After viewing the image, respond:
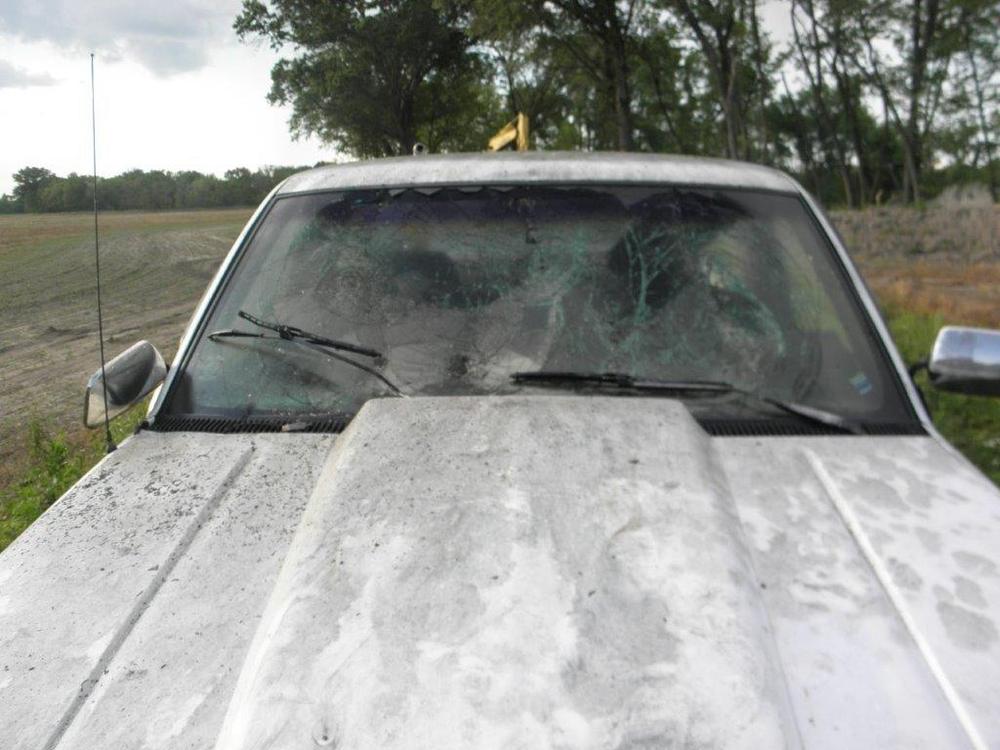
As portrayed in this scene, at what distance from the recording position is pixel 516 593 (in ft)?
4.11

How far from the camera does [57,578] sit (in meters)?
1.53

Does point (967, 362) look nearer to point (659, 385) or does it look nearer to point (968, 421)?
point (659, 385)

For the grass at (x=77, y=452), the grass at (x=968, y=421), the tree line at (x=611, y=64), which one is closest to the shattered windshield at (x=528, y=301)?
the grass at (x=77, y=452)

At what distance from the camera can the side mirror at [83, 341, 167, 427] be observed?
2.12 metres

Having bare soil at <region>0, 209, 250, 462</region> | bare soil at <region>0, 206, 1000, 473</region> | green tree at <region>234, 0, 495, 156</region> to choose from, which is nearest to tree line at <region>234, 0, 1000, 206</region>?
green tree at <region>234, 0, 495, 156</region>

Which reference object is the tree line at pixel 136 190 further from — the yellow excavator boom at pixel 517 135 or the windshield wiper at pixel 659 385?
the yellow excavator boom at pixel 517 135

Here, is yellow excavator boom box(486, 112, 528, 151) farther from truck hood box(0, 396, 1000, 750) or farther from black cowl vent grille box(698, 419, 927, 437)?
truck hood box(0, 396, 1000, 750)

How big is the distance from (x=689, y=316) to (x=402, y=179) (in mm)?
911

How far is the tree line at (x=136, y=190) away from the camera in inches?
98.6

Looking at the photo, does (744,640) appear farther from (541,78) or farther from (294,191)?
(541,78)

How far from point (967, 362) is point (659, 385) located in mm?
697

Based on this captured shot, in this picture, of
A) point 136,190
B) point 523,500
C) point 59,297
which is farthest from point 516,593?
point 59,297

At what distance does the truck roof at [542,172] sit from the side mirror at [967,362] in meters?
0.68

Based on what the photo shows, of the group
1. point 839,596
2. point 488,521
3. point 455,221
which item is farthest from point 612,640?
point 455,221
